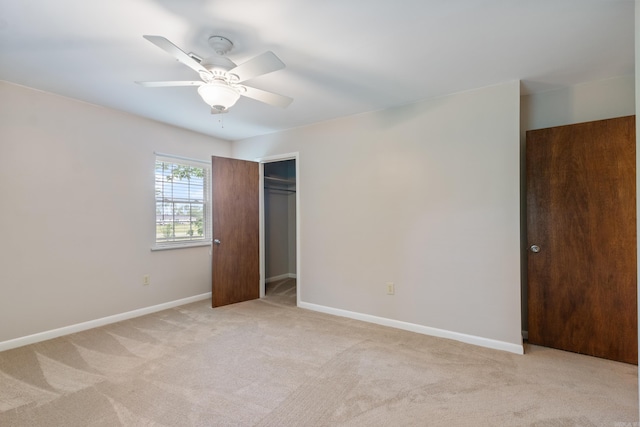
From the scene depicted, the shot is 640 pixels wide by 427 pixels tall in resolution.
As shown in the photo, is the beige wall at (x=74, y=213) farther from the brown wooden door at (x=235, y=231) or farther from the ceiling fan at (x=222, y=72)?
the ceiling fan at (x=222, y=72)

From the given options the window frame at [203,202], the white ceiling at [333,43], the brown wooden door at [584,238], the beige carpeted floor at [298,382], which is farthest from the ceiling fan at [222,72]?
the brown wooden door at [584,238]

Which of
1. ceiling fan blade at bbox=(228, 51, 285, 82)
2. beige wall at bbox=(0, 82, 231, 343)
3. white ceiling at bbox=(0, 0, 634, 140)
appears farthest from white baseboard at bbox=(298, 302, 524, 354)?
ceiling fan blade at bbox=(228, 51, 285, 82)

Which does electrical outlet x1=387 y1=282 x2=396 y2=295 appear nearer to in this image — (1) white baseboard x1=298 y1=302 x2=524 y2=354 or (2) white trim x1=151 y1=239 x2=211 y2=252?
(1) white baseboard x1=298 y1=302 x2=524 y2=354

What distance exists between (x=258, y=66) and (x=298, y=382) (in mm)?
2160

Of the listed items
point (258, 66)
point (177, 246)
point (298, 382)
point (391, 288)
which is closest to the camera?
point (258, 66)

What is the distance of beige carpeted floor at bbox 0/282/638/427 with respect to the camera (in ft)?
5.96

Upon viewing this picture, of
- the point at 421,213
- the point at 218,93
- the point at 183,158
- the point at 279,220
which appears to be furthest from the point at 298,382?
the point at 279,220

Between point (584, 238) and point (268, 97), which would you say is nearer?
point (268, 97)

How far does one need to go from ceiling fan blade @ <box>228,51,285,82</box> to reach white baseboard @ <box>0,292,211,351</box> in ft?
10.1

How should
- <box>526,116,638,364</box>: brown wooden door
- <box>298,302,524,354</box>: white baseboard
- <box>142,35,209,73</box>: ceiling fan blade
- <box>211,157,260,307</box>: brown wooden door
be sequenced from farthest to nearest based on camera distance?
<box>211,157,260,307</box>: brown wooden door
<box>298,302,524,354</box>: white baseboard
<box>526,116,638,364</box>: brown wooden door
<box>142,35,209,73</box>: ceiling fan blade

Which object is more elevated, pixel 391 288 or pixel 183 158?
pixel 183 158

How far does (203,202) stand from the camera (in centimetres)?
446

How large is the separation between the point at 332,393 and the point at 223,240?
2642 millimetres

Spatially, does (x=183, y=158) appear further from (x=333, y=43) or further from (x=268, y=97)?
(x=333, y=43)
